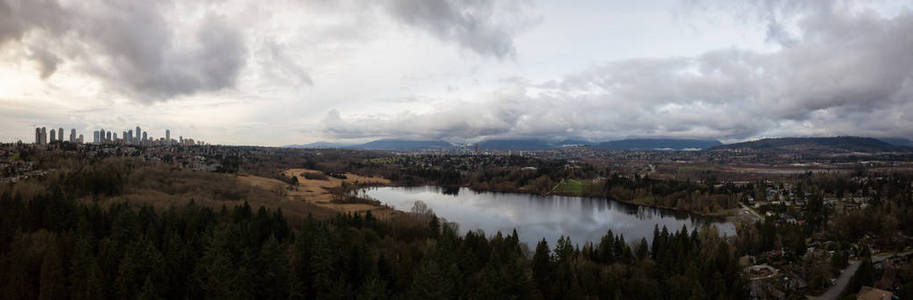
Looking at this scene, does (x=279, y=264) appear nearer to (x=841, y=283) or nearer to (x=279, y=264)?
(x=279, y=264)

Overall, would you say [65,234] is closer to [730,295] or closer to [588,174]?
[730,295]

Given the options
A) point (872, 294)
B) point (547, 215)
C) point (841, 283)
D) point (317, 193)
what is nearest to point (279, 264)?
point (872, 294)

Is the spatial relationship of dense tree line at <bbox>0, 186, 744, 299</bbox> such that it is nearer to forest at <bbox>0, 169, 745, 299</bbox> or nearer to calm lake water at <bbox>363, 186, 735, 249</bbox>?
forest at <bbox>0, 169, 745, 299</bbox>

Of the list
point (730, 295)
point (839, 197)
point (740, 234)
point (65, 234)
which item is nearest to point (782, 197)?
point (839, 197)

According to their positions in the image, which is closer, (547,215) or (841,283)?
(841,283)

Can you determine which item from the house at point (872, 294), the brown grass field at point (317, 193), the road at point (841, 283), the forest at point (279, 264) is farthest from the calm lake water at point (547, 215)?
the house at point (872, 294)

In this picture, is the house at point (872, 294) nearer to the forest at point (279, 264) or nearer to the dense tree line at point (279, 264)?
the dense tree line at point (279, 264)
